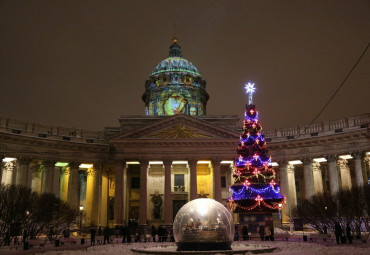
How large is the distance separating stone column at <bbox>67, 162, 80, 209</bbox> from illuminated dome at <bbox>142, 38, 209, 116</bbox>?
2258 cm

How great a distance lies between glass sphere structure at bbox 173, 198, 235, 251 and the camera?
68.3ft

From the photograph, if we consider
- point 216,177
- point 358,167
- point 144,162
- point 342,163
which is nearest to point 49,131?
point 144,162

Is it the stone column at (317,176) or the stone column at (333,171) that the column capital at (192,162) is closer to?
the stone column at (317,176)

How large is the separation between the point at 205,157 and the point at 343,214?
71.0 ft

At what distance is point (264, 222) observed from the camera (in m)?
33.5

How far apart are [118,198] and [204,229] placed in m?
29.8

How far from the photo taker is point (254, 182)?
3206 centimetres

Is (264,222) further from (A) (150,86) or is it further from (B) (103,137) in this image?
(A) (150,86)

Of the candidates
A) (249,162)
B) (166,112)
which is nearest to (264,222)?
(249,162)

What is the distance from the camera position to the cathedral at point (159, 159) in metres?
46.6

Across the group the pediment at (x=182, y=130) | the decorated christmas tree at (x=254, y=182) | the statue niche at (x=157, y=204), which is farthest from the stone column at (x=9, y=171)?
the decorated christmas tree at (x=254, y=182)

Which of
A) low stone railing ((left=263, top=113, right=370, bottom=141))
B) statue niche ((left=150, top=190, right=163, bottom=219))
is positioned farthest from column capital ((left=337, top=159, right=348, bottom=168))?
statue niche ((left=150, top=190, right=163, bottom=219))

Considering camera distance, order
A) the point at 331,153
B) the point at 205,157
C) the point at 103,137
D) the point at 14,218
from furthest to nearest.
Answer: the point at 103,137, the point at 205,157, the point at 331,153, the point at 14,218

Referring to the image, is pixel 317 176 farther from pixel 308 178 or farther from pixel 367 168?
pixel 367 168
